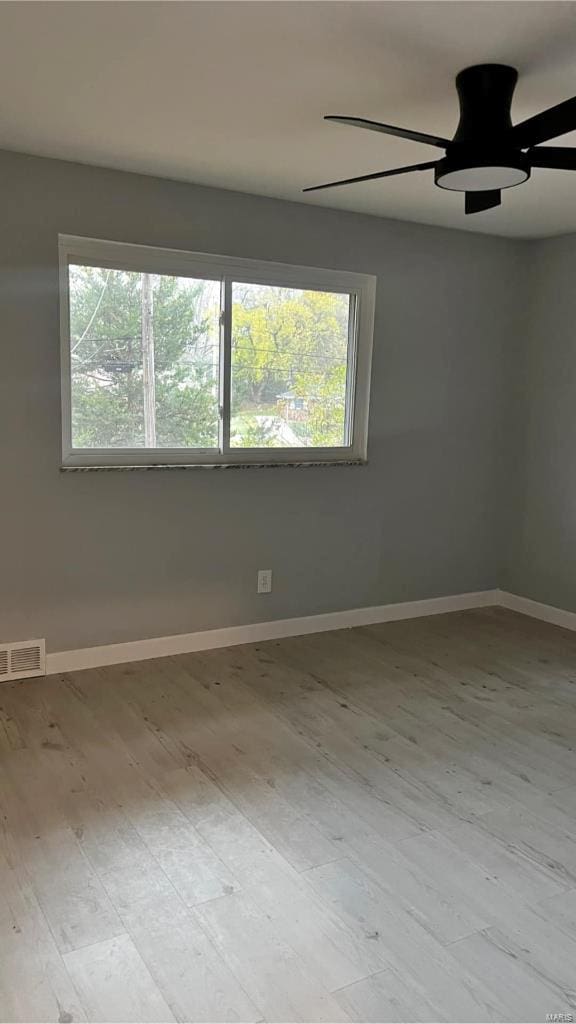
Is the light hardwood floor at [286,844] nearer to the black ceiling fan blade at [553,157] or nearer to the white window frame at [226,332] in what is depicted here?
the white window frame at [226,332]

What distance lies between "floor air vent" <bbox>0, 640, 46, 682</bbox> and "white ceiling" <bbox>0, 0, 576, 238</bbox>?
2.17m

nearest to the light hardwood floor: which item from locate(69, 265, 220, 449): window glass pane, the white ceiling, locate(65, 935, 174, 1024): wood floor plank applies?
locate(65, 935, 174, 1024): wood floor plank

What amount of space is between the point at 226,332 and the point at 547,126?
6.65ft

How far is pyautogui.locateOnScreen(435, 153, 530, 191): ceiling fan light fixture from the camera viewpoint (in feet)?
6.78

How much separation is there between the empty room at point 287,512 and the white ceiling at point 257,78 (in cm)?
1

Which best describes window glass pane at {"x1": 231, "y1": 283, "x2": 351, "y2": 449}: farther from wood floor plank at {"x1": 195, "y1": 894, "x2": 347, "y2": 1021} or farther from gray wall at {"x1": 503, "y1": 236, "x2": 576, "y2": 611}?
wood floor plank at {"x1": 195, "y1": 894, "x2": 347, "y2": 1021}

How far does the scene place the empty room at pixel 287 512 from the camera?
1.85 m

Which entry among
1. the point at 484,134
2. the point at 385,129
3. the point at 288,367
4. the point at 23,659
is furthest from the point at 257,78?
the point at 23,659

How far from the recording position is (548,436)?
4602mm

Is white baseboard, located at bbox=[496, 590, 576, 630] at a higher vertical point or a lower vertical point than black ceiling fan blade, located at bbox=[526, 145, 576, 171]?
lower

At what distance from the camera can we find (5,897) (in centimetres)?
196

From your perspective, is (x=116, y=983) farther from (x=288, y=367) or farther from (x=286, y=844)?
(x=288, y=367)

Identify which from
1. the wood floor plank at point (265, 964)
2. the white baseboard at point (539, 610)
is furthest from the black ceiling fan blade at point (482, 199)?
the white baseboard at point (539, 610)

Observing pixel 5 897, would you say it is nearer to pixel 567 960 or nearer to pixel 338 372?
pixel 567 960
